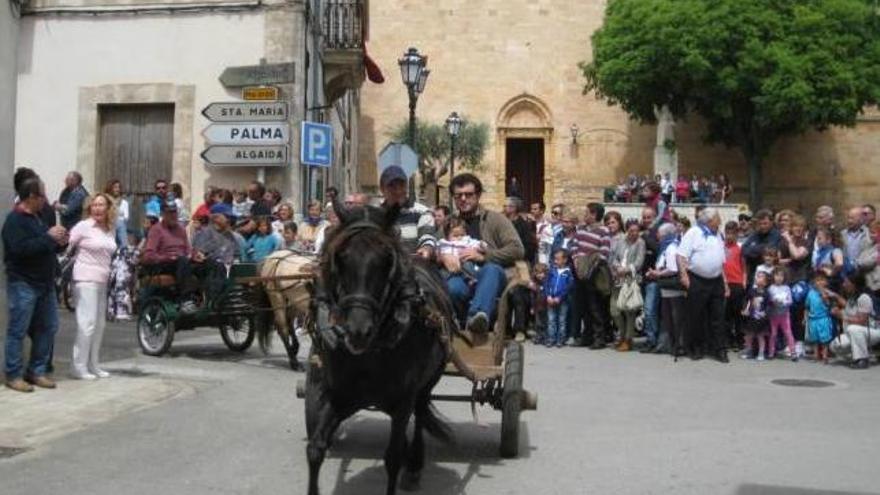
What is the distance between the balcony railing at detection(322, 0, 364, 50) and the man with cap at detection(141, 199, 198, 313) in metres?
11.4

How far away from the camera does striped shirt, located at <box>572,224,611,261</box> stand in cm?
1500

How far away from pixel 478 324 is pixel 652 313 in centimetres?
818

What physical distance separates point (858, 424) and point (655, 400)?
1952 mm

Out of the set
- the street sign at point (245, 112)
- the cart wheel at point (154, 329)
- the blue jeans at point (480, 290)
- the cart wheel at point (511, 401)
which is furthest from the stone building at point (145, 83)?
the cart wheel at point (511, 401)

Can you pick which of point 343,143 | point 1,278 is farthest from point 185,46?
point 343,143

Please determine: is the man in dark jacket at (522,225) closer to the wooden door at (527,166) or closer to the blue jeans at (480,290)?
the blue jeans at (480,290)

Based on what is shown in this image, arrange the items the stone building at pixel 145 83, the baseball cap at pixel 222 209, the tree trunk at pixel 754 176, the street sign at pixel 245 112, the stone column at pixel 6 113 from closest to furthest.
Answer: the stone column at pixel 6 113
the baseball cap at pixel 222 209
the street sign at pixel 245 112
the stone building at pixel 145 83
the tree trunk at pixel 754 176

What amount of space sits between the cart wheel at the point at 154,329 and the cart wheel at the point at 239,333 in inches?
28.1

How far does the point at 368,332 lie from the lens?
4.84 meters

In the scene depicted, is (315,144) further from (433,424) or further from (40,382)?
(433,424)

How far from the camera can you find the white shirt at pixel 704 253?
44.5ft

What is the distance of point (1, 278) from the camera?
373 inches

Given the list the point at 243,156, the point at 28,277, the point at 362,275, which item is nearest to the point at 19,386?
the point at 28,277

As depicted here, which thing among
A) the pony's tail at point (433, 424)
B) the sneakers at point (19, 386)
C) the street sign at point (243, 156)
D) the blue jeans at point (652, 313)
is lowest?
the sneakers at point (19, 386)
